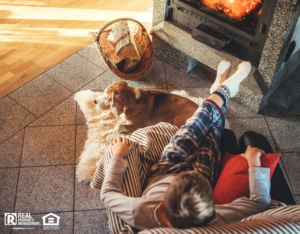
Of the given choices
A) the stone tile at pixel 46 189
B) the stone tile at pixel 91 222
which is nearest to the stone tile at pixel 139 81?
the stone tile at pixel 46 189

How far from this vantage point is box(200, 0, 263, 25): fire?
188 cm

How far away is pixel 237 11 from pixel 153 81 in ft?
2.94

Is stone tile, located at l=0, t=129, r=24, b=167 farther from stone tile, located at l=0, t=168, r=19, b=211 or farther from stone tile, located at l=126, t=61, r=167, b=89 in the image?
stone tile, located at l=126, t=61, r=167, b=89

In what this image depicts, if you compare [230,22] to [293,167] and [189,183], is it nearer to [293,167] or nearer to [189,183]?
[293,167]

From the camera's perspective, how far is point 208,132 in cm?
143

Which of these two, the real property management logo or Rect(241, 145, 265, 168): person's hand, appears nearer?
Rect(241, 145, 265, 168): person's hand

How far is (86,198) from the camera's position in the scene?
170cm

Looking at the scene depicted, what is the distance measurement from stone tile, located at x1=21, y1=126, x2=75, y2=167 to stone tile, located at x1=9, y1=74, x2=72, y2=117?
20 cm

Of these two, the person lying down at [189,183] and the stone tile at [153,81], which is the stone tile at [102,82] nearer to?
the stone tile at [153,81]

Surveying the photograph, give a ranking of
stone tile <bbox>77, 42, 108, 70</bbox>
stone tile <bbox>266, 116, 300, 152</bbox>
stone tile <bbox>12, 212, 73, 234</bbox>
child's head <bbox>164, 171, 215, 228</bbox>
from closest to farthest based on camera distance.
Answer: child's head <bbox>164, 171, 215, 228</bbox>
stone tile <bbox>12, 212, 73, 234</bbox>
stone tile <bbox>266, 116, 300, 152</bbox>
stone tile <bbox>77, 42, 108, 70</bbox>

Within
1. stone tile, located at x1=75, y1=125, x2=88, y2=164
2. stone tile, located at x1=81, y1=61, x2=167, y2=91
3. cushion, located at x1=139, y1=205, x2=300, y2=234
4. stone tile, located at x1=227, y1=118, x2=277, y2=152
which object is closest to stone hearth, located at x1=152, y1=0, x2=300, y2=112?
stone tile, located at x1=227, y1=118, x2=277, y2=152

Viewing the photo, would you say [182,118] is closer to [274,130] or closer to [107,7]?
[274,130]

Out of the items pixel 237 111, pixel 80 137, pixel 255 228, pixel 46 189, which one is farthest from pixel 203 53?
pixel 255 228

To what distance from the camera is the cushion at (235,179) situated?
1126 mm
